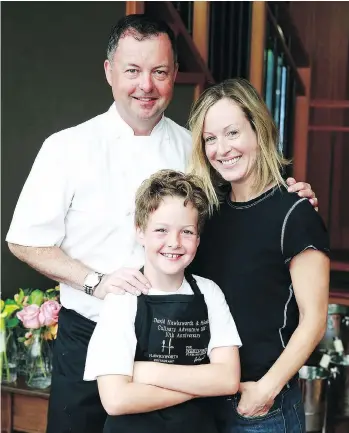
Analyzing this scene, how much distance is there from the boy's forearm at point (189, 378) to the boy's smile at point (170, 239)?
18 centimetres

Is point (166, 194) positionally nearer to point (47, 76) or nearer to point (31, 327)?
point (31, 327)

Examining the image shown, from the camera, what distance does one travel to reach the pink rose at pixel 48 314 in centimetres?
261

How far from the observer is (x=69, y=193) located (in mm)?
1904

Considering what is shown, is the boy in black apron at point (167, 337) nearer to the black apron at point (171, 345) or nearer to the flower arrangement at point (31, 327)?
the black apron at point (171, 345)

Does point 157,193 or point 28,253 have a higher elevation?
point 157,193

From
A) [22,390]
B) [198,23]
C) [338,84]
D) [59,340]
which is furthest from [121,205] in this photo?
[338,84]

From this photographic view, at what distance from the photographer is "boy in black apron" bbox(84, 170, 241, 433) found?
1487mm

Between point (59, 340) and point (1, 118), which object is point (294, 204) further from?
point (1, 118)

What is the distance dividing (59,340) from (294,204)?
0.82m

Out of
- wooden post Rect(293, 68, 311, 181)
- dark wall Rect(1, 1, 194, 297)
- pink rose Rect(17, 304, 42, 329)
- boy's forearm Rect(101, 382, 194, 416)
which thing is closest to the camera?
boy's forearm Rect(101, 382, 194, 416)

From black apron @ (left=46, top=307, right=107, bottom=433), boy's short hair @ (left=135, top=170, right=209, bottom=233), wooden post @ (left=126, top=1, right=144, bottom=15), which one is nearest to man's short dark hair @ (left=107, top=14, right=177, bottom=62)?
boy's short hair @ (left=135, top=170, right=209, bottom=233)

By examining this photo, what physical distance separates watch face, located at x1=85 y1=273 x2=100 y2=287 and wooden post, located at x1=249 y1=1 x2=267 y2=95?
2.10 meters

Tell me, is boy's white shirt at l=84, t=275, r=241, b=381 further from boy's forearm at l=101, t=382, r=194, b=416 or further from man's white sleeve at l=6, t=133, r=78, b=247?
man's white sleeve at l=6, t=133, r=78, b=247

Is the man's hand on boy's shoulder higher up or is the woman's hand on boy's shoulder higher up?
the woman's hand on boy's shoulder
